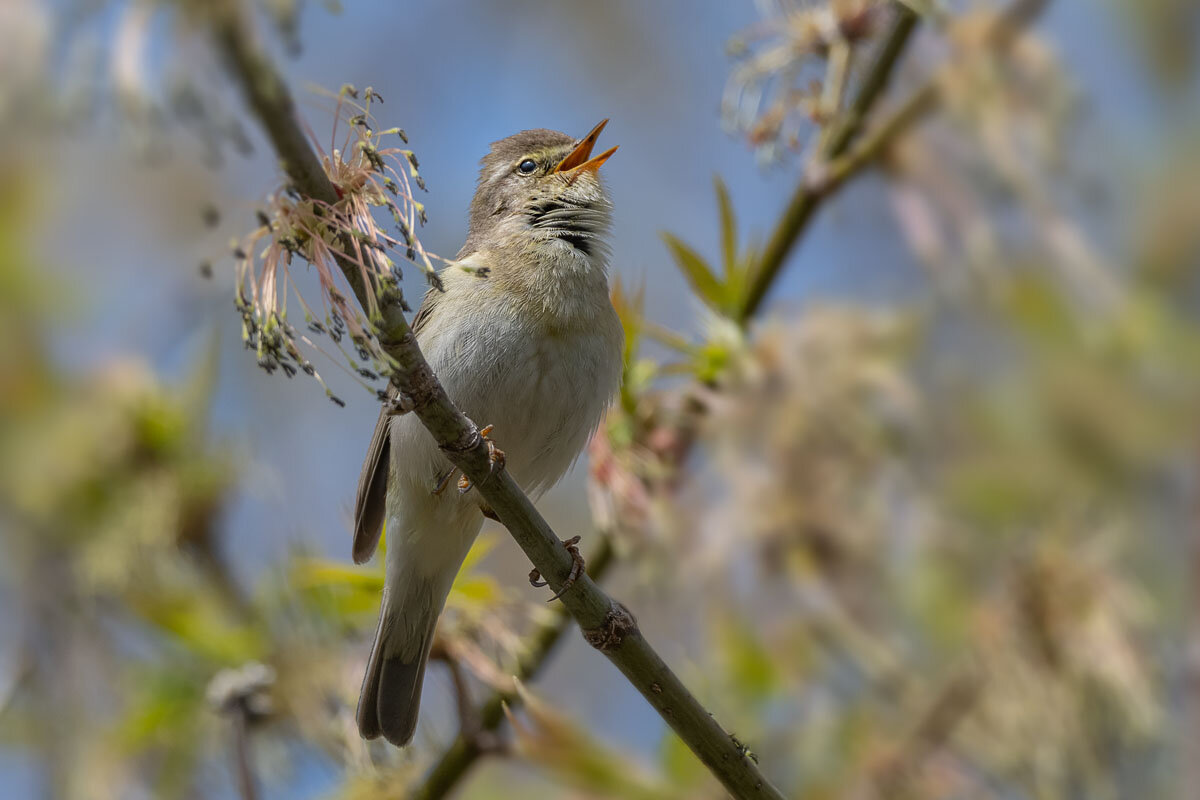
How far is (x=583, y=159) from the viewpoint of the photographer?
3914 mm

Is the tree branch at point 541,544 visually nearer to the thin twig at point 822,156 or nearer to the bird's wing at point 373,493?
the bird's wing at point 373,493

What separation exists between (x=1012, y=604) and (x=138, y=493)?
3232 mm

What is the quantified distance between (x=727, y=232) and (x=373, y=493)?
4.43 ft

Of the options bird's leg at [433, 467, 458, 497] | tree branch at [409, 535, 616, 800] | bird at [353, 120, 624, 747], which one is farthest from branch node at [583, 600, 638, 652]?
bird's leg at [433, 467, 458, 497]

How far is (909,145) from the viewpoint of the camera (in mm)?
3887

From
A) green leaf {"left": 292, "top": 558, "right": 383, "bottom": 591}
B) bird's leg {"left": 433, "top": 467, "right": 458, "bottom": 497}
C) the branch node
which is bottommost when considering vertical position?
the branch node

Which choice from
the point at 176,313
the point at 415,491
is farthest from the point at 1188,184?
the point at 176,313

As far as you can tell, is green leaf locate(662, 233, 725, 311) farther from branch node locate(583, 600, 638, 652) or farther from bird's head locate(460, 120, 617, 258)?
branch node locate(583, 600, 638, 652)

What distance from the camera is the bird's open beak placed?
3.78m

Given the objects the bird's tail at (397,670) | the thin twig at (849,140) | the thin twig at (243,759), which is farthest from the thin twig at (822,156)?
the thin twig at (243,759)

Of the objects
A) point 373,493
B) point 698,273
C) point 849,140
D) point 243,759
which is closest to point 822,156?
point 849,140

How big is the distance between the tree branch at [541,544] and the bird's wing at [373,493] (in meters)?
1.27

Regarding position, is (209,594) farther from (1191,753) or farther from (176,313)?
(1191,753)

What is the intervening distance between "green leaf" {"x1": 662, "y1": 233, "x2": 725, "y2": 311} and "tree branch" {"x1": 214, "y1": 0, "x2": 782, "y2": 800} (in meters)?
1.36
